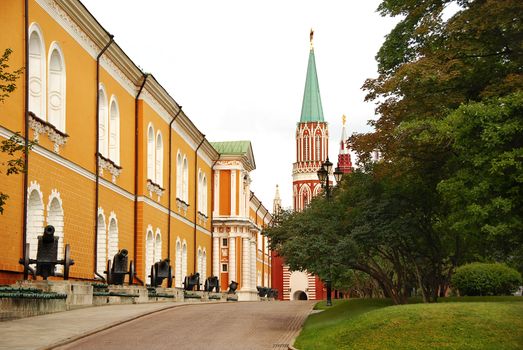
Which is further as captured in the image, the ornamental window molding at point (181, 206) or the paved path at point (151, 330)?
the ornamental window molding at point (181, 206)

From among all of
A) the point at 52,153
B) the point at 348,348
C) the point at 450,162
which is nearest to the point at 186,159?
the point at 52,153

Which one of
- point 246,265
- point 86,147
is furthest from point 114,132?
point 246,265

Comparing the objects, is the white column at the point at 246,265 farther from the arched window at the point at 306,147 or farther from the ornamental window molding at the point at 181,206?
the arched window at the point at 306,147

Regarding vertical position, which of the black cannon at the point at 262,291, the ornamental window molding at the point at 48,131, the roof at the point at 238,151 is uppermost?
the roof at the point at 238,151

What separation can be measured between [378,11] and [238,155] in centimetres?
4957

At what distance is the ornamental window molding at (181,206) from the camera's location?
5662 cm

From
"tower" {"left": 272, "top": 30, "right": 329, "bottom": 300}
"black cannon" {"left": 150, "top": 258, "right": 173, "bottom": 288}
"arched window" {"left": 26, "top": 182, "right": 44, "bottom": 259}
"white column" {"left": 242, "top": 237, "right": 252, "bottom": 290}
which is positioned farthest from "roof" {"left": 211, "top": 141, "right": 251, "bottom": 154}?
"arched window" {"left": 26, "top": 182, "right": 44, "bottom": 259}

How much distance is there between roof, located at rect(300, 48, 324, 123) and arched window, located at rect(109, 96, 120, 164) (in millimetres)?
80757

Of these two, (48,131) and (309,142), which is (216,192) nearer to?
(48,131)

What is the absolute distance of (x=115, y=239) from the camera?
41.5 m

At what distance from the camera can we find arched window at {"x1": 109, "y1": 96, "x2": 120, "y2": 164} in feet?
136

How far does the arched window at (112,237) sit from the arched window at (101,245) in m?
1.02

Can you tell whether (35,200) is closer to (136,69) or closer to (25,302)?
(25,302)

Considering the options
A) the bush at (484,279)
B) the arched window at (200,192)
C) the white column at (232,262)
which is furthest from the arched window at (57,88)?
the white column at (232,262)
